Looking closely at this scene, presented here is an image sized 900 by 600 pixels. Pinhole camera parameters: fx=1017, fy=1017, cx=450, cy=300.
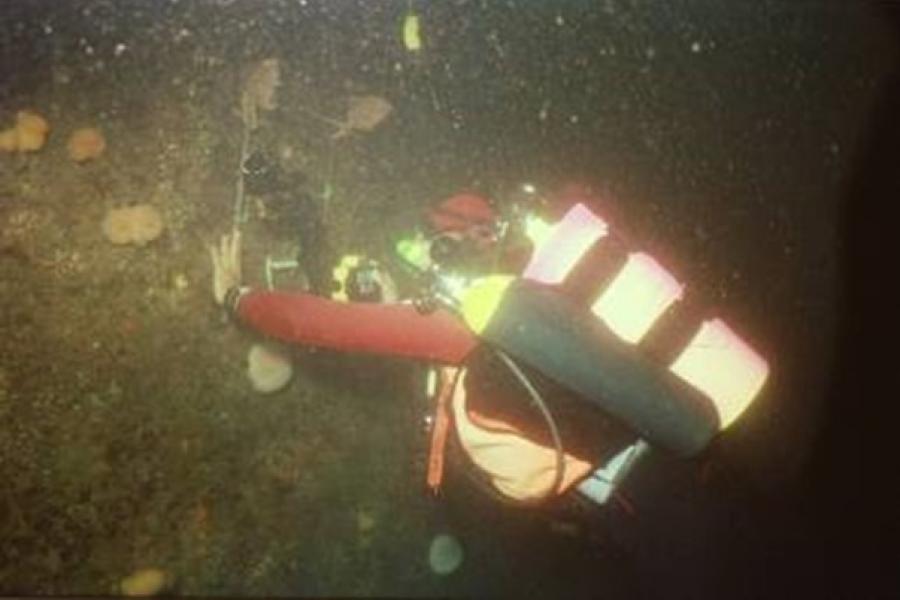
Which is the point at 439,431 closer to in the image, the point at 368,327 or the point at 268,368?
the point at 368,327

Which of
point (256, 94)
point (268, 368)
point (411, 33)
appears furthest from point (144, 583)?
point (411, 33)

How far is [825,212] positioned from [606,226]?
269 centimetres

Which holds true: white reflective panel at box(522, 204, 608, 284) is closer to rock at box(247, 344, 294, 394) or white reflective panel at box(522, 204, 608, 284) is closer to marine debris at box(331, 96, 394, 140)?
rock at box(247, 344, 294, 394)

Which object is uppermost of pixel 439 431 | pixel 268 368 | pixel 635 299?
pixel 635 299

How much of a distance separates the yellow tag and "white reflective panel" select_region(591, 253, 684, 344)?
233 centimetres

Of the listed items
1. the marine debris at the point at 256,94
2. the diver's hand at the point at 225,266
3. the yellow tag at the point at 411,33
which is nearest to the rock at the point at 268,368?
the diver's hand at the point at 225,266

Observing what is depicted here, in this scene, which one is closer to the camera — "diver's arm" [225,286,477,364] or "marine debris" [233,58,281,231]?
"diver's arm" [225,286,477,364]

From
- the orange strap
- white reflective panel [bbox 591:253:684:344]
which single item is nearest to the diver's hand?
the orange strap

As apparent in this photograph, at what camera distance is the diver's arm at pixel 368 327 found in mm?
3000

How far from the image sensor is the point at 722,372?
300 cm

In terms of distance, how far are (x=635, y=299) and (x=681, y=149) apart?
2.38 m

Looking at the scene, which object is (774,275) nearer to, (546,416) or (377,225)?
(377,225)

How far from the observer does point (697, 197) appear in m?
5.14

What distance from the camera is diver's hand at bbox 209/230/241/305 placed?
14.8 ft
